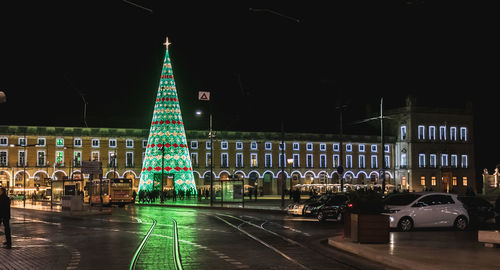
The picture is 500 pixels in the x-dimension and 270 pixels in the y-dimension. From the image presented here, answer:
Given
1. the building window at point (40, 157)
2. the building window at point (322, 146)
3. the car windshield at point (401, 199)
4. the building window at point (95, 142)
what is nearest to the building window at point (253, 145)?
the building window at point (322, 146)

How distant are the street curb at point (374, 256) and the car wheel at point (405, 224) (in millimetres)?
4710

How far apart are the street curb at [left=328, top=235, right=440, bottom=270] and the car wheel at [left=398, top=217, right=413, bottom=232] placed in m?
4.71

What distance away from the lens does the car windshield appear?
21.2m

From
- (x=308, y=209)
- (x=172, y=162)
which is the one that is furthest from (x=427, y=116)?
(x=308, y=209)

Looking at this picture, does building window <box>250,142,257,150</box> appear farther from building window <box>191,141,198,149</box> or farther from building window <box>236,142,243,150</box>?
building window <box>191,141,198,149</box>

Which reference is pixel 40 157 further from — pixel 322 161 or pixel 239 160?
pixel 322 161

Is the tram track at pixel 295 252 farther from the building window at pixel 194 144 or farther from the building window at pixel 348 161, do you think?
the building window at pixel 348 161

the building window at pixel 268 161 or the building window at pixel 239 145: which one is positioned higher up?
the building window at pixel 239 145

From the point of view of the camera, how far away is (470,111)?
105438 mm

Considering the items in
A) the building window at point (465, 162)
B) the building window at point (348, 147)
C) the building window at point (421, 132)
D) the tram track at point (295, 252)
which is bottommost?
the tram track at point (295, 252)

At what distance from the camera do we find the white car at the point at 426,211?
2069 cm

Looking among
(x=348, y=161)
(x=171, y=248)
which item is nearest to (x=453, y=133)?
(x=348, y=161)

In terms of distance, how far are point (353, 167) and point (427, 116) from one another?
14.8 m

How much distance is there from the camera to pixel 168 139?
51188mm
